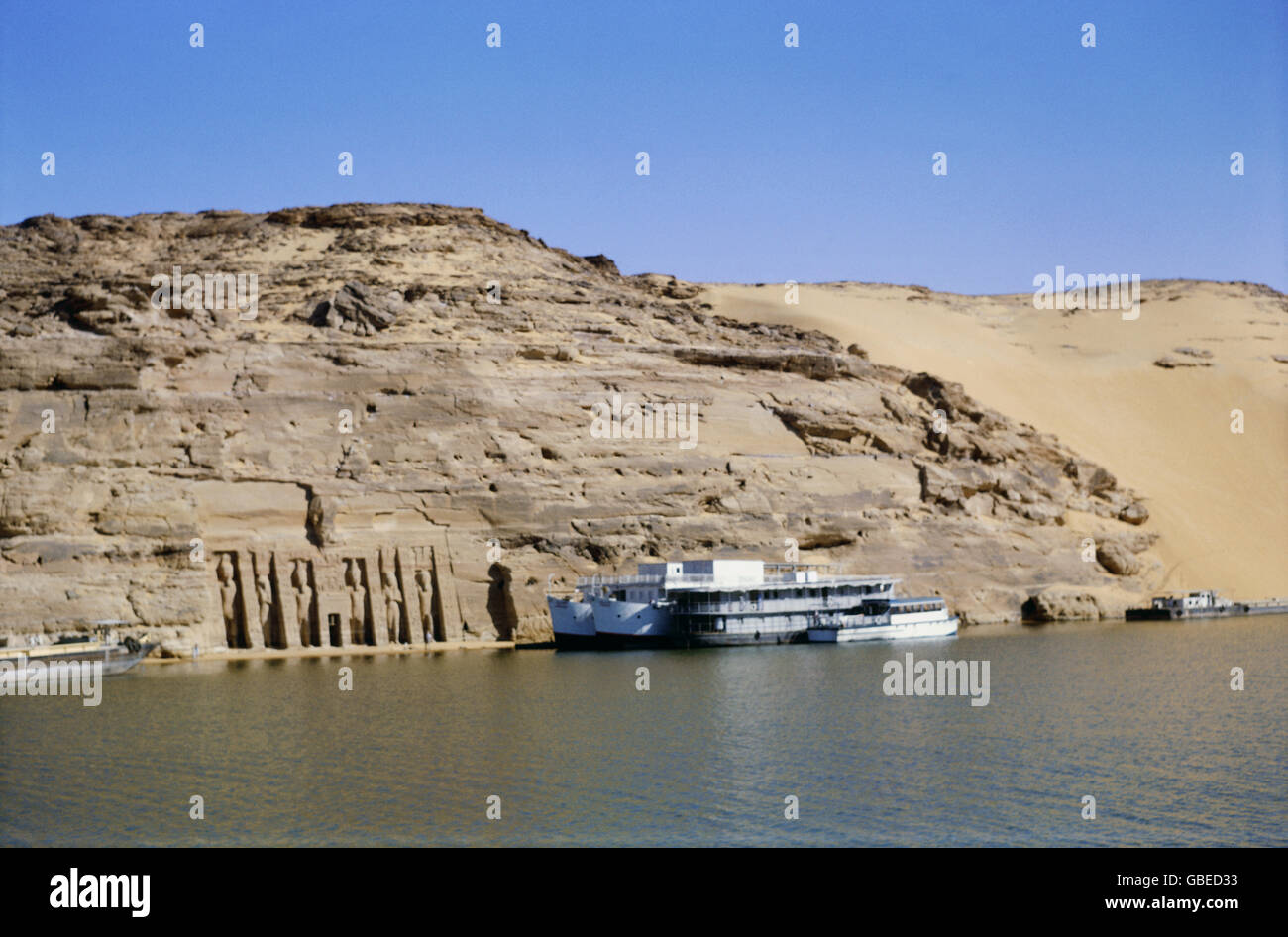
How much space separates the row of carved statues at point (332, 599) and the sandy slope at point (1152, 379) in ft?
121

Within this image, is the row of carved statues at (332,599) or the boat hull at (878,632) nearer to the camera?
the row of carved statues at (332,599)

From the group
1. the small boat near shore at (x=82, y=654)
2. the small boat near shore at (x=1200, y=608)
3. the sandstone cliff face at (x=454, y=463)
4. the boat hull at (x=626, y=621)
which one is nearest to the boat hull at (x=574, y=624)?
the boat hull at (x=626, y=621)

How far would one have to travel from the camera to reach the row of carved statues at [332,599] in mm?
50500

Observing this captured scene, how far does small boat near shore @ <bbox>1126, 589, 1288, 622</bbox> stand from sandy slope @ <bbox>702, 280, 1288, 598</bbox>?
8.94ft

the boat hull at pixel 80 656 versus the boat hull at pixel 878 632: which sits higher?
the boat hull at pixel 80 656

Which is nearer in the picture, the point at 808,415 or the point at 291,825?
the point at 291,825

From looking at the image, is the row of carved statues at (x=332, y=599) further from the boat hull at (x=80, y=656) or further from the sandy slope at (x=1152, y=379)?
the sandy slope at (x=1152, y=379)

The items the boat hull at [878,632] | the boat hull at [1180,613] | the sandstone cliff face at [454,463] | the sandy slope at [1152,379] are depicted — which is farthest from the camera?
the sandy slope at [1152,379]

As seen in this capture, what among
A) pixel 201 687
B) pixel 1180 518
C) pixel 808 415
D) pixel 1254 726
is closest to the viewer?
pixel 1254 726

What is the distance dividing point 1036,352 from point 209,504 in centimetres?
7384

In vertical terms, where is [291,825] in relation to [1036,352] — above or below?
below

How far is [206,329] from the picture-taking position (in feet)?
193

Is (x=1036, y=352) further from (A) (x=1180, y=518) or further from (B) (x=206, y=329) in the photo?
(B) (x=206, y=329)
